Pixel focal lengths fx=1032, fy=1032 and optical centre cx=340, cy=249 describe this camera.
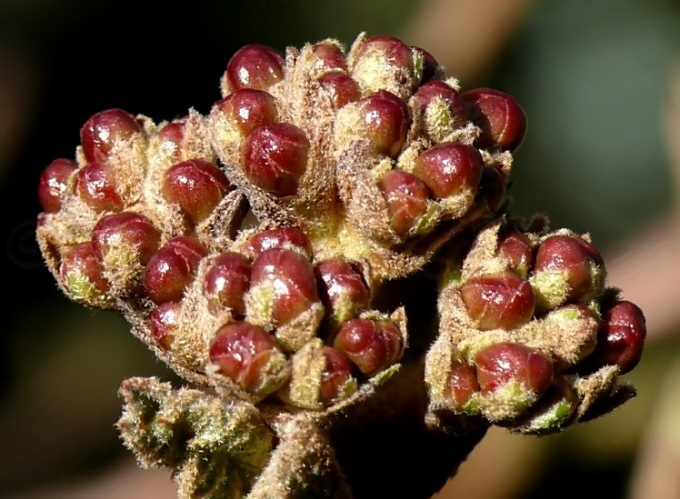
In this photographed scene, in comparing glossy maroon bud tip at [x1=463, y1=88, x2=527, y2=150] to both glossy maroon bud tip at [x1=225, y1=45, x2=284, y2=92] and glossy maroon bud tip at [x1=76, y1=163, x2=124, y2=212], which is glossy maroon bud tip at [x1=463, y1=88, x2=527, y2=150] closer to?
glossy maroon bud tip at [x1=225, y1=45, x2=284, y2=92]

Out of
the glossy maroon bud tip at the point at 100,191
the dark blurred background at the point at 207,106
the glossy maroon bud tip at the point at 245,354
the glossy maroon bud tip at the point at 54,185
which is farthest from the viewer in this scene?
the dark blurred background at the point at 207,106

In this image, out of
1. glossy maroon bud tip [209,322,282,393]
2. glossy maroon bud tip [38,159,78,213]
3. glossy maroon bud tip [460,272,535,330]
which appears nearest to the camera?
glossy maroon bud tip [209,322,282,393]

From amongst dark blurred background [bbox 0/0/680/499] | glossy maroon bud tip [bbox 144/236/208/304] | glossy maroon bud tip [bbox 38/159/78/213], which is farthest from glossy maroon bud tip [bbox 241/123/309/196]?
dark blurred background [bbox 0/0/680/499]

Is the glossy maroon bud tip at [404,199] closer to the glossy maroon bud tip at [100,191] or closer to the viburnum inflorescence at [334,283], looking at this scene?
the viburnum inflorescence at [334,283]

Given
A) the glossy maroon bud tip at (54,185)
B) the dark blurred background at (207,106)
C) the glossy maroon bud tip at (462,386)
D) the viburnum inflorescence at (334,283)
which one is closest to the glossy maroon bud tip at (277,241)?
the viburnum inflorescence at (334,283)

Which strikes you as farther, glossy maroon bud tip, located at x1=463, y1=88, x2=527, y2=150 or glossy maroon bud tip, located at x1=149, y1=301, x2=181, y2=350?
glossy maroon bud tip, located at x1=463, y1=88, x2=527, y2=150

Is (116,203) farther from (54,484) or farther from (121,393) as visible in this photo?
(54,484)

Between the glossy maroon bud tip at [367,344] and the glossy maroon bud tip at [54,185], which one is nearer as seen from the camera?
the glossy maroon bud tip at [367,344]

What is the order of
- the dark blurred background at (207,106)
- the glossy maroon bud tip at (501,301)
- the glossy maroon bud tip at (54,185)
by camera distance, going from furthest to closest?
the dark blurred background at (207,106) < the glossy maroon bud tip at (54,185) < the glossy maroon bud tip at (501,301)
